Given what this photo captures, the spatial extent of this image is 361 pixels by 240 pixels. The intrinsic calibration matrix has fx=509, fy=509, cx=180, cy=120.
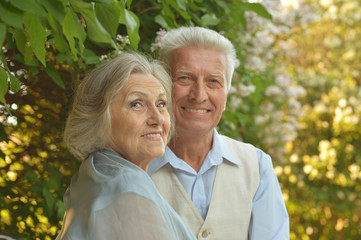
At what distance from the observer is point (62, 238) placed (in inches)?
57.5

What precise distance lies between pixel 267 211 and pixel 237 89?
68.2 inches

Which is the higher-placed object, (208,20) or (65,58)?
(208,20)

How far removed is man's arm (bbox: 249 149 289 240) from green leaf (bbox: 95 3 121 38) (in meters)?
1.17

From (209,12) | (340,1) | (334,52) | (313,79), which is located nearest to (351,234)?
(313,79)

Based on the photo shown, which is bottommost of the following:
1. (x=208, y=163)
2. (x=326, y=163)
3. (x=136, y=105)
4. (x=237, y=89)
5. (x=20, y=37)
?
(x=326, y=163)

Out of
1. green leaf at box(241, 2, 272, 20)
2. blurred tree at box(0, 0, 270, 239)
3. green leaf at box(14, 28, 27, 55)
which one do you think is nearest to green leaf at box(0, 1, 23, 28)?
green leaf at box(14, 28, 27, 55)

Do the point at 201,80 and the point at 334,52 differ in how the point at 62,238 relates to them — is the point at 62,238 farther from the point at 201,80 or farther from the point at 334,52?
the point at 334,52

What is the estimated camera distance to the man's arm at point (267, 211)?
7.20 feet

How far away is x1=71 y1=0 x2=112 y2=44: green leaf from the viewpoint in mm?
1273

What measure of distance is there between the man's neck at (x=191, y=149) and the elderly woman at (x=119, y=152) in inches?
16.2

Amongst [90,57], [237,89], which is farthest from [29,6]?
[237,89]

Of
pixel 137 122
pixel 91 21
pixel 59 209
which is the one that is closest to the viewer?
pixel 91 21

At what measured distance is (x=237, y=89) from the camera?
383cm

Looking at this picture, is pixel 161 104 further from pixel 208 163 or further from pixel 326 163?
pixel 326 163
